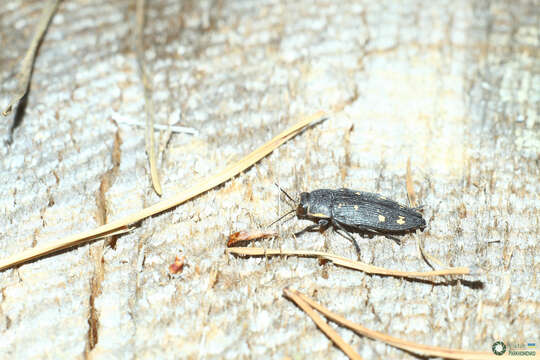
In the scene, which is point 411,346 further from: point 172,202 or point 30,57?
point 30,57

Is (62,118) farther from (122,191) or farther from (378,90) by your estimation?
(378,90)

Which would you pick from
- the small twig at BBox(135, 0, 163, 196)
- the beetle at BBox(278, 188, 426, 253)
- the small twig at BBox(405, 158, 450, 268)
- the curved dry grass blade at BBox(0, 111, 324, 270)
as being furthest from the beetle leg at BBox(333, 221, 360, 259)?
the small twig at BBox(135, 0, 163, 196)

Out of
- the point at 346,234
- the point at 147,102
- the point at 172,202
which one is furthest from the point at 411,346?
the point at 147,102

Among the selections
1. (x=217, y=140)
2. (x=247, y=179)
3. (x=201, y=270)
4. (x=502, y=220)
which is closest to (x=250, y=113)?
(x=217, y=140)

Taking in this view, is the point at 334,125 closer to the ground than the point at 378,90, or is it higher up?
closer to the ground
